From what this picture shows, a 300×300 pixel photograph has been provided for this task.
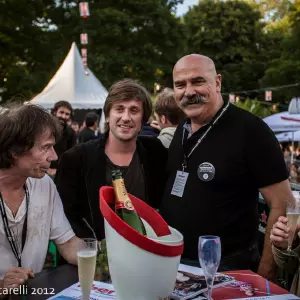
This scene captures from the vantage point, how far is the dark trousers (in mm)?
2227

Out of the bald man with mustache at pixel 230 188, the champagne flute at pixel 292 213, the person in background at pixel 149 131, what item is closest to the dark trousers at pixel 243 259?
the bald man with mustache at pixel 230 188

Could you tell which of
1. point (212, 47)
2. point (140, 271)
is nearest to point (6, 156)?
point (140, 271)

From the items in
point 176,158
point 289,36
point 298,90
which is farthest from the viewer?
point 289,36

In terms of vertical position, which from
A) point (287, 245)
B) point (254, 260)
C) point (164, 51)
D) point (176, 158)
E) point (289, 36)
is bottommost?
point (254, 260)

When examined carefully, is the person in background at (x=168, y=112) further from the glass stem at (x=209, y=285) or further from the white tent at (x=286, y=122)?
the white tent at (x=286, y=122)

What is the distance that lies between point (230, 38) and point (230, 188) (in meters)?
32.6

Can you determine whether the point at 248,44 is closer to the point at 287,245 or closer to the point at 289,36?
the point at 289,36

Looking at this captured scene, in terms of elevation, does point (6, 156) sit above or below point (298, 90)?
below

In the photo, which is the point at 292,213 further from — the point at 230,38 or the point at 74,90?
the point at 230,38

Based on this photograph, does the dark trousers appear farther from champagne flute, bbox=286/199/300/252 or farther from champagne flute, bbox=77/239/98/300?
champagne flute, bbox=77/239/98/300

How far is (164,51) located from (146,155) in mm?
18263

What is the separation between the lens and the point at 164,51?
20.2 metres

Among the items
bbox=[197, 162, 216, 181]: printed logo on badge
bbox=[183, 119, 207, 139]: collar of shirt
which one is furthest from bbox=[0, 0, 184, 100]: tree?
bbox=[197, 162, 216, 181]: printed logo on badge

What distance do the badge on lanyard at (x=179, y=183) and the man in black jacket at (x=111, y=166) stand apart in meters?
0.18
